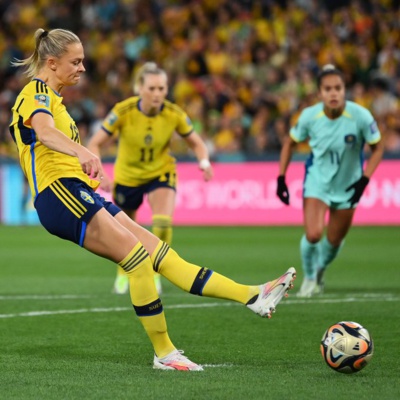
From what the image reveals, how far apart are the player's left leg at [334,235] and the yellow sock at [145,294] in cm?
462

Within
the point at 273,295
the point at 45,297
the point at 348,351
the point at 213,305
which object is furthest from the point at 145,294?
the point at 45,297

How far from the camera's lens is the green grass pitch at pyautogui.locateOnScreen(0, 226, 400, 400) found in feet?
18.8

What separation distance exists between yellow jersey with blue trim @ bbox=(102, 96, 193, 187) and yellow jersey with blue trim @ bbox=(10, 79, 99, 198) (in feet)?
14.8

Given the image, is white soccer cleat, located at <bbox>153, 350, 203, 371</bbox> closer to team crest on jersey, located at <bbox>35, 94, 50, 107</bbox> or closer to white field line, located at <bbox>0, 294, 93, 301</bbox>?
team crest on jersey, located at <bbox>35, 94, 50, 107</bbox>

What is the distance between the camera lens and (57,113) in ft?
20.9

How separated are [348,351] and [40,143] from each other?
225cm

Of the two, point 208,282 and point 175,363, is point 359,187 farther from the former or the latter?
point 175,363

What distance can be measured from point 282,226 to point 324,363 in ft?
43.1

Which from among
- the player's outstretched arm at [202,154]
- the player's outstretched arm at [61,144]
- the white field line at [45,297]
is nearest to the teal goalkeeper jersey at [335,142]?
the player's outstretched arm at [202,154]

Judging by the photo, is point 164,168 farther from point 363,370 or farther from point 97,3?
point 97,3

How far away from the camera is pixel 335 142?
10.6m

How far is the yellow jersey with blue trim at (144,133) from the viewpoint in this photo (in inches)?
432

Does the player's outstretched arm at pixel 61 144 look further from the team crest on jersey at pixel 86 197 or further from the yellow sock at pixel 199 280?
the yellow sock at pixel 199 280

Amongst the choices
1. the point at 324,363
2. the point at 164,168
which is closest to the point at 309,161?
the point at 164,168
